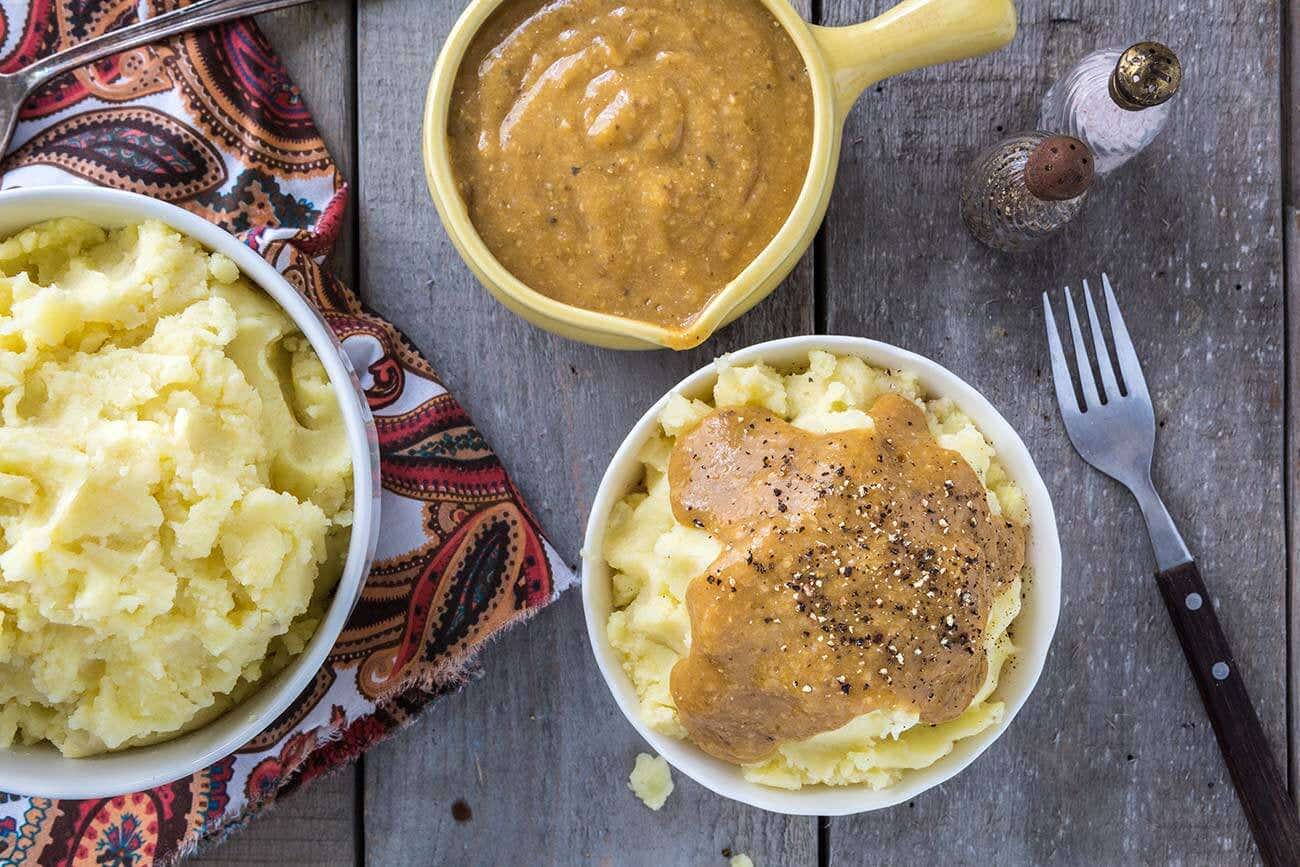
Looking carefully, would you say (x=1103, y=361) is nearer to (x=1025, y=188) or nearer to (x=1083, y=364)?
(x=1083, y=364)

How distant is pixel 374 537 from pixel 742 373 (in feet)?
2.04

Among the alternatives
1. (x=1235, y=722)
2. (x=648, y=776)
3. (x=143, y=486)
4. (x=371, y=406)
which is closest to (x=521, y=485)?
(x=371, y=406)

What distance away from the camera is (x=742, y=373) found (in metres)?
1.88

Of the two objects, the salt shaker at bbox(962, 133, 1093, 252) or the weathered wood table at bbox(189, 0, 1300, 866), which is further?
the weathered wood table at bbox(189, 0, 1300, 866)

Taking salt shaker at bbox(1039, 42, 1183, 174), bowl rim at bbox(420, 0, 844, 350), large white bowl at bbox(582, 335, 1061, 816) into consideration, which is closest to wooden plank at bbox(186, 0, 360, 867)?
bowl rim at bbox(420, 0, 844, 350)

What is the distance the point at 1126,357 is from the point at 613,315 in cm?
101

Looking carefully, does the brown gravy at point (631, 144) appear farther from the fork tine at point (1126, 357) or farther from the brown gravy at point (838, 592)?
the fork tine at point (1126, 357)

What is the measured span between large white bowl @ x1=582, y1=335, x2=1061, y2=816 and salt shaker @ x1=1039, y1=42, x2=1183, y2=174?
536 millimetres

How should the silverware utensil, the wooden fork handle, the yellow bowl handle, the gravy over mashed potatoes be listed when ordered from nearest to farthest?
the gravy over mashed potatoes
the yellow bowl handle
the silverware utensil
the wooden fork handle

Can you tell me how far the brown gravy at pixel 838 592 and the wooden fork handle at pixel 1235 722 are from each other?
629mm

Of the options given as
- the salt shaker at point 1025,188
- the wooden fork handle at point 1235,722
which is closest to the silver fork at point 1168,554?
the wooden fork handle at point 1235,722

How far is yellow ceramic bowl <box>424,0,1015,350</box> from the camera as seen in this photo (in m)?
1.81

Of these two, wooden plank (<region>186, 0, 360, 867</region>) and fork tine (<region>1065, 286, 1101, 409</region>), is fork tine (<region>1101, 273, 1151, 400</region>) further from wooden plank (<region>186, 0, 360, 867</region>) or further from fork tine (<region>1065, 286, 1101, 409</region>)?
wooden plank (<region>186, 0, 360, 867</region>)

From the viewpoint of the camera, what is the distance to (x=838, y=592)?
172 cm
